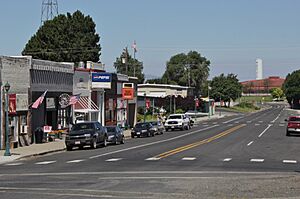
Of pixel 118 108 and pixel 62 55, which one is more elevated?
pixel 62 55

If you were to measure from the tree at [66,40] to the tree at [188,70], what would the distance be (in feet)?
246

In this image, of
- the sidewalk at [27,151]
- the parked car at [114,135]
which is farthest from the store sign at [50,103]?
the parked car at [114,135]

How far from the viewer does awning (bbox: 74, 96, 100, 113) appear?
53922 mm

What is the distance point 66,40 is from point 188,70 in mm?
83710

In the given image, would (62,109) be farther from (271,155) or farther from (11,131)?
(271,155)

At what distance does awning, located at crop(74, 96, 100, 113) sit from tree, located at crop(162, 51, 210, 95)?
362ft

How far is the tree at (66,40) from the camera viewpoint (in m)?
89.4

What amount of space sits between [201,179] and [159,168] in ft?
14.6

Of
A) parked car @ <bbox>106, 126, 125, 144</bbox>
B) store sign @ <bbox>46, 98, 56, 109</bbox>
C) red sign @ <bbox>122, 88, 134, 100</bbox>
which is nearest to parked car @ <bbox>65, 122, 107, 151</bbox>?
parked car @ <bbox>106, 126, 125, 144</bbox>

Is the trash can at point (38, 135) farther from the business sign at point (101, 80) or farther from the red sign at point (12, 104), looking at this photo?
the business sign at point (101, 80)

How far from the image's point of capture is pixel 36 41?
296 feet

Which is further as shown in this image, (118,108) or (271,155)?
(118,108)

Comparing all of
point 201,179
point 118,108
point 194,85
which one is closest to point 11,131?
point 201,179

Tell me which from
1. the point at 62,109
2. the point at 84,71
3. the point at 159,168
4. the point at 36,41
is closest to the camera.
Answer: the point at 159,168
